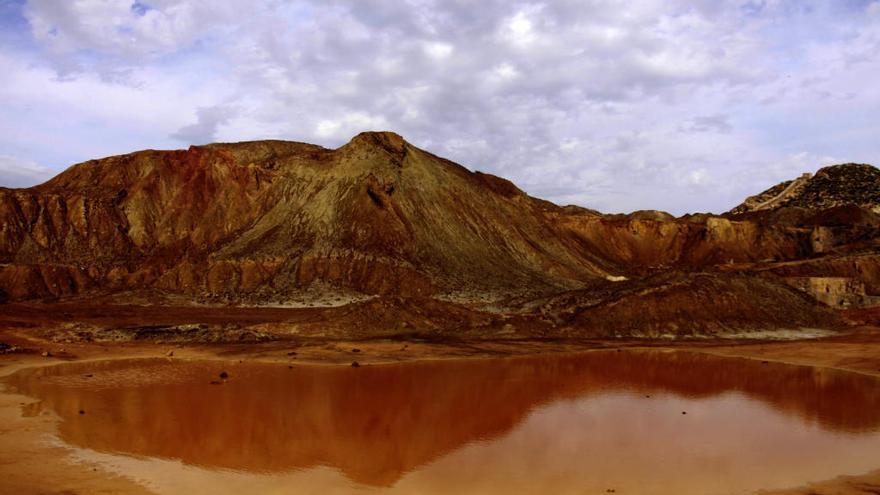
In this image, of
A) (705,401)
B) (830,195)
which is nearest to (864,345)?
(705,401)

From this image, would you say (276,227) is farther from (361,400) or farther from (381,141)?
(361,400)

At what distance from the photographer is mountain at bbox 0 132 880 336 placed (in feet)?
124

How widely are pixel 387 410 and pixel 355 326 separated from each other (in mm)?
16740

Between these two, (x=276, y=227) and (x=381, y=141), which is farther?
(x=381, y=141)

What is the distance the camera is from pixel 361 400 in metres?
19.5

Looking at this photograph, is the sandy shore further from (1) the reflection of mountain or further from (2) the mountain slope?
(2) the mountain slope

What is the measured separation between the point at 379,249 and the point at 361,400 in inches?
1406

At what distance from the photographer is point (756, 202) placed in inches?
3937

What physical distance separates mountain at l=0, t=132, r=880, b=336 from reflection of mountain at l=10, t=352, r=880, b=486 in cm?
944

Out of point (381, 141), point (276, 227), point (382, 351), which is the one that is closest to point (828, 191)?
point (381, 141)

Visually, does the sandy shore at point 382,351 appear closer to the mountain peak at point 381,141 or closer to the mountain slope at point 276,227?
the mountain slope at point 276,227

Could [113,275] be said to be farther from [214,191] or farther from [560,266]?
[560,266]

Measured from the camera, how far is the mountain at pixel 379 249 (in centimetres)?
3775

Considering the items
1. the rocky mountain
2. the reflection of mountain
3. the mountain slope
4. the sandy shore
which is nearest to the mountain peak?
the mountain slope
